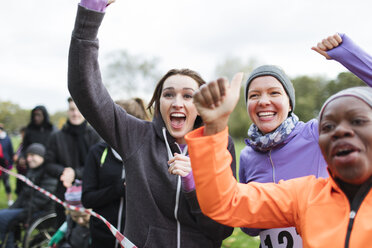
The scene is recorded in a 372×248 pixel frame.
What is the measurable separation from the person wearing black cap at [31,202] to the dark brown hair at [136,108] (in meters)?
2.43

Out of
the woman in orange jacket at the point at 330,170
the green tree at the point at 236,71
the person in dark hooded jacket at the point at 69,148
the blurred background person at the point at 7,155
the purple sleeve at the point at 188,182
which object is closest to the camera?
the woman in orange jacket at the point at 330,170

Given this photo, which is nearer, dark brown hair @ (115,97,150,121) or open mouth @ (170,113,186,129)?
open mouth @ (170,113,186,129)

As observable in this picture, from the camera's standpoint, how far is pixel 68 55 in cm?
158

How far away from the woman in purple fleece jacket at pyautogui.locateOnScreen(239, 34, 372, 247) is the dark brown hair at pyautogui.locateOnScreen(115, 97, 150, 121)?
1260mm

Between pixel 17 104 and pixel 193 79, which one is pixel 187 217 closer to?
pixel 193 79

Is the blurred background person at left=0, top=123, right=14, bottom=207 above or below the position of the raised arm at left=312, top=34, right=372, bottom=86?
below

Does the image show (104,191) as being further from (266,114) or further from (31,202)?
(31,202)

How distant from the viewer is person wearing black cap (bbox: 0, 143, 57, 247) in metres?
4.54

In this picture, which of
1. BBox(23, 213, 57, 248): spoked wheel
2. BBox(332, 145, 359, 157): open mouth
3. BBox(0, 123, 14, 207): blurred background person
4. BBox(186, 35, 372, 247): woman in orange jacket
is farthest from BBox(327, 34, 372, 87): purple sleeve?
BBox(0, 123, 14, 207): blurred background person

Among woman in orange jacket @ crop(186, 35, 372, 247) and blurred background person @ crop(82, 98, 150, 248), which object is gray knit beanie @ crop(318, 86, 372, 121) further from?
blurred background person @ crop(82, 98, 150, 248)

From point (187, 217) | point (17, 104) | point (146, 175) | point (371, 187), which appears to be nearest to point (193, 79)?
point (146, 175)

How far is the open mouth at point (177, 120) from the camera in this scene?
2.03 meters

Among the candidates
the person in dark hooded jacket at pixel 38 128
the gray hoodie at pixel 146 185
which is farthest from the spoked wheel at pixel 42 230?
the gray hoodie at pixel 146 185

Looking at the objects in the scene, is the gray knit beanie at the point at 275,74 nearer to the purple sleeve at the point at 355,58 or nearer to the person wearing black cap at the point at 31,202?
the purple sleeve at the point at 355,58
